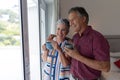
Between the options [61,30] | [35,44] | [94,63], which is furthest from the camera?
[35,44]

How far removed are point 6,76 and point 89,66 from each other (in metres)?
0.65

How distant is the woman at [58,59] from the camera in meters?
1.80

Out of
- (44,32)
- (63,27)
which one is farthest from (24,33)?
(44,32)

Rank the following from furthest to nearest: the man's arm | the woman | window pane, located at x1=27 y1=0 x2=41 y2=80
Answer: window pane, located at x1=27 y1=0 x2=41 y2=80 < the woman < the man's arm

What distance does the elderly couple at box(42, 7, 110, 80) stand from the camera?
60.2 inches

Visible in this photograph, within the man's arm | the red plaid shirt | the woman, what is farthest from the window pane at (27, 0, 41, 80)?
the man's arm

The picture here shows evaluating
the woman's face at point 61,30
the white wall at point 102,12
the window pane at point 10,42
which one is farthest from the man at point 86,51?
the white wall at point 102,12

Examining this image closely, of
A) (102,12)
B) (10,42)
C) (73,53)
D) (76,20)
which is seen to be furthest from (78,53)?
(102,12)

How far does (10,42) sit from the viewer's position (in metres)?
1.37

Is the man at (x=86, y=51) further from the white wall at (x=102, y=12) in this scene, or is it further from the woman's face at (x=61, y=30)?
the white wall at (x=102, y=12)

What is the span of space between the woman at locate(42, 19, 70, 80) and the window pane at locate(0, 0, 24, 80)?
0.37 meters

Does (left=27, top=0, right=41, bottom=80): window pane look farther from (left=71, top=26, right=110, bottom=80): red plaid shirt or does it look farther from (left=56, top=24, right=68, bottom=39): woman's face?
(left=71, top=26, right=110, bottom=80): red plaid shirt

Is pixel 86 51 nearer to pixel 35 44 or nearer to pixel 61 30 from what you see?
pixel 61 30

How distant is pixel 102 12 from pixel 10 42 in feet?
7.84
